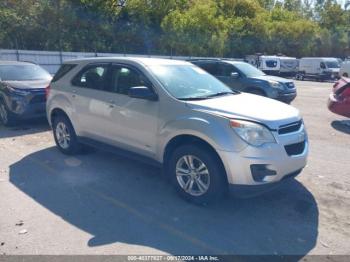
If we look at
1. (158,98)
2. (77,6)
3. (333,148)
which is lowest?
(333,148)

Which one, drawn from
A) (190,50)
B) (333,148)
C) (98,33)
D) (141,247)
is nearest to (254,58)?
(190,50)

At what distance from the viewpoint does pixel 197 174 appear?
13.2ft

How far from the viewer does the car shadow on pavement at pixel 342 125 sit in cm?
837

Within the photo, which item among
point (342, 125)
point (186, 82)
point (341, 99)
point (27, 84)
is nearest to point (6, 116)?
point (27, 84)

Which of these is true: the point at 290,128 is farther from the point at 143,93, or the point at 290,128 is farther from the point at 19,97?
the point at 19,97

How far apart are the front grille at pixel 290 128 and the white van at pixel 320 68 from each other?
2462 cm

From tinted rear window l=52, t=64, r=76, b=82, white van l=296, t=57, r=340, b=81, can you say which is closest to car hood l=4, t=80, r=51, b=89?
tinted rear window l=52, t=64, r=76, b=82

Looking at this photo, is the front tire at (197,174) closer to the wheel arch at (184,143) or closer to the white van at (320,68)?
the wheel arch at (184,143)

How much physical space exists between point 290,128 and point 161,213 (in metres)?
1.82

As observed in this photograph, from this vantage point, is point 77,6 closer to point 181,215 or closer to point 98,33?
point 98,33

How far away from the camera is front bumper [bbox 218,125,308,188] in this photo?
3631mm

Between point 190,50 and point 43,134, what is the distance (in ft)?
61.4

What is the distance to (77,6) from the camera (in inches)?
771

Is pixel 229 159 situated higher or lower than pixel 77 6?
lower
